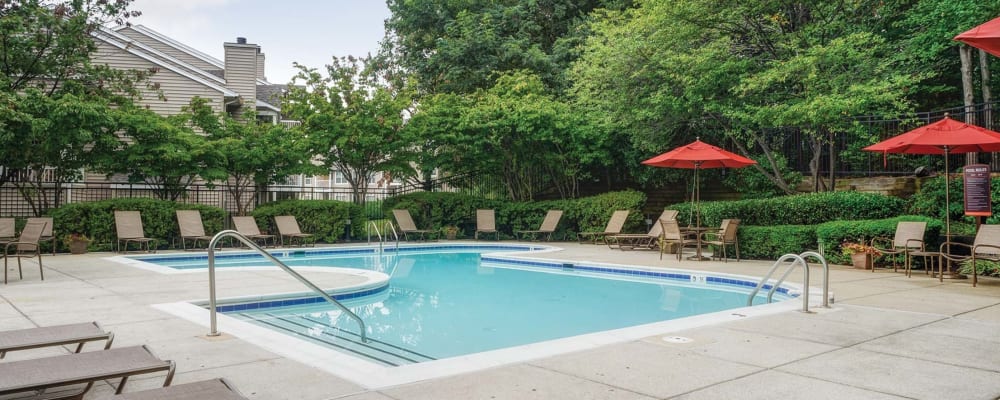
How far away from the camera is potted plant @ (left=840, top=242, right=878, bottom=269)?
10.7 metres

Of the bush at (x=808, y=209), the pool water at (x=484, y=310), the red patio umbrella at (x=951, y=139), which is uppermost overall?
the red patio umbrella at (x=951, y=139)

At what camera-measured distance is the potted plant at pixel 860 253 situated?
35.0 ft

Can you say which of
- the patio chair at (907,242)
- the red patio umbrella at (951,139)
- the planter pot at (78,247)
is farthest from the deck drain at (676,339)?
the planter pot at (78,247)

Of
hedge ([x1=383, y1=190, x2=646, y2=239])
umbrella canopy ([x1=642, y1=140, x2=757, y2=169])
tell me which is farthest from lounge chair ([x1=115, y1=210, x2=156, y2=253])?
umbrella canopy ([x1=642, y1=140, x2=757, y2=169])

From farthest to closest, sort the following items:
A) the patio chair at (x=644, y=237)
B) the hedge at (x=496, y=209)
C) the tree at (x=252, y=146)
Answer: the hedge at (x=496, y=209) → the tree at (x=252, y=146) → the patio chair at (x=644, y=237)

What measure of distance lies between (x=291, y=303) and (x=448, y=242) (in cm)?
1019

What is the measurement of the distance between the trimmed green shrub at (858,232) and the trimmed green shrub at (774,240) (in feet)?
0.75

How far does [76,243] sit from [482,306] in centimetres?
937

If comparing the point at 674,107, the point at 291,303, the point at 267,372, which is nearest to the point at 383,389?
the point at 267,372

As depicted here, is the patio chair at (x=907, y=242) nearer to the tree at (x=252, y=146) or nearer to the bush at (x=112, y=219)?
the tree at (x=252, y=146)

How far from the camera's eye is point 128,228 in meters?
13.9

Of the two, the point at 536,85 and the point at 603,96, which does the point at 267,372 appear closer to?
the point at 603,96

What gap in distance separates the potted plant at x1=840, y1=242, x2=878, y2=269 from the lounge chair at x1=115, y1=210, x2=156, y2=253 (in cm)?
1295

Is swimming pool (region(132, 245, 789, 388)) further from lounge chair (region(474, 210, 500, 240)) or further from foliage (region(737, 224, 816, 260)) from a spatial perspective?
lounge chair (region(474, 210, 500, 240))
